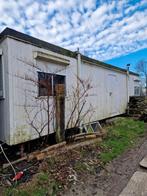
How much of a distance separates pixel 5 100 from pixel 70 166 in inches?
83.9

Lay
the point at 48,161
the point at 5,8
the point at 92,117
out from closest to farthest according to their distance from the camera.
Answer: the point at 48,161 < the point at 5,8 < the point at 92,117

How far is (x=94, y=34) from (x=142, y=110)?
5.26 meters

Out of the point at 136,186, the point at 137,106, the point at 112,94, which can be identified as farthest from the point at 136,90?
the point at 136,186

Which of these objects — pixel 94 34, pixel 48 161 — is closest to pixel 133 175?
pixel 48 161

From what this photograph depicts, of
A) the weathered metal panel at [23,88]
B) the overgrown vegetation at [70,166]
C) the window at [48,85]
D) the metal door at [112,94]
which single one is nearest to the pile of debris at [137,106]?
the metal door at [112,94]

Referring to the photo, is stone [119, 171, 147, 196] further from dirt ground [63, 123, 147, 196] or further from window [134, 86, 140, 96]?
window [134, 86, 140, 96]

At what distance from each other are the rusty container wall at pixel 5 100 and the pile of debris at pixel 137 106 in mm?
8088

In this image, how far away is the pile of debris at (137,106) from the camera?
1066 centimetres

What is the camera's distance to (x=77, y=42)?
9.78 metres

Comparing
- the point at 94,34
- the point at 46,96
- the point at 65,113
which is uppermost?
the point at 94,34

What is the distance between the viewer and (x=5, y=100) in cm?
423

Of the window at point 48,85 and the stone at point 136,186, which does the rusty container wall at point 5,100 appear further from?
the stone at point 136,186

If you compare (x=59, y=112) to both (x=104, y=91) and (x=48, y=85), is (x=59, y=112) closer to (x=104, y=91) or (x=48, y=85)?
(x=48, y=85)

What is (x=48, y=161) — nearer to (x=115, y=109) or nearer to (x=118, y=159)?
(x=118, y=159)
